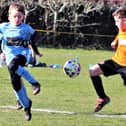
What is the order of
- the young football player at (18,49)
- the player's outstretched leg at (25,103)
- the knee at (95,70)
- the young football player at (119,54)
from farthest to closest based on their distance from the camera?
the knee at (95,70) → the young football player at (119,54) → the young football player at (18,49) → the player's outstretched leg at (25,103)

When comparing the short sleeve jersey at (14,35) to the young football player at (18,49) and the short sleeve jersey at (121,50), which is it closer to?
the young football player at (18,49)

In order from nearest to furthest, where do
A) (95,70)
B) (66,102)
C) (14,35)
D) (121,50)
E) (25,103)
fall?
(25,103)
(121,50)
(14,35)
(95,70)
(66,102)

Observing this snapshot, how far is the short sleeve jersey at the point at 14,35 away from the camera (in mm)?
9383

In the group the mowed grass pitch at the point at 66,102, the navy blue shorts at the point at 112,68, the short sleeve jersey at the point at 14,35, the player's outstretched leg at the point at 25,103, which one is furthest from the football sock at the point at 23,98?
the navy blue shorts at the point at 112,68

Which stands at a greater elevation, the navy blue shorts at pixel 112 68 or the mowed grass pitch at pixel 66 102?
the navy blue shorts at pixel 112 68

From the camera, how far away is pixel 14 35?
9.45 m

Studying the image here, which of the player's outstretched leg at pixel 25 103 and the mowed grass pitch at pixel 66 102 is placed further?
the mowed grass pitch at pixel 66 102

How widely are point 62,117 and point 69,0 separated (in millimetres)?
26063

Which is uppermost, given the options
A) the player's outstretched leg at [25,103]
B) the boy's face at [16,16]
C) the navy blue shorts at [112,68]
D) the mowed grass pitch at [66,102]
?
the boy's face at [16,16]

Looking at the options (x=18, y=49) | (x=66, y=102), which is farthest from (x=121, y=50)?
(x=66, y=102)

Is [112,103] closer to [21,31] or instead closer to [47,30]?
[21,31]

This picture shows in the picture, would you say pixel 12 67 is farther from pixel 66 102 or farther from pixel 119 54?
pixel 66 102

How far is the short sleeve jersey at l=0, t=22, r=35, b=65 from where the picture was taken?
30.8 feet

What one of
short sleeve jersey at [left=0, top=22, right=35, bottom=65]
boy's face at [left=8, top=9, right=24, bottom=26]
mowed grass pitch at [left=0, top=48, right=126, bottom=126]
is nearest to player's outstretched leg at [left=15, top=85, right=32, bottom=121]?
mowed grass pitch at [left=0, top=48, right=126, bottom=126]
